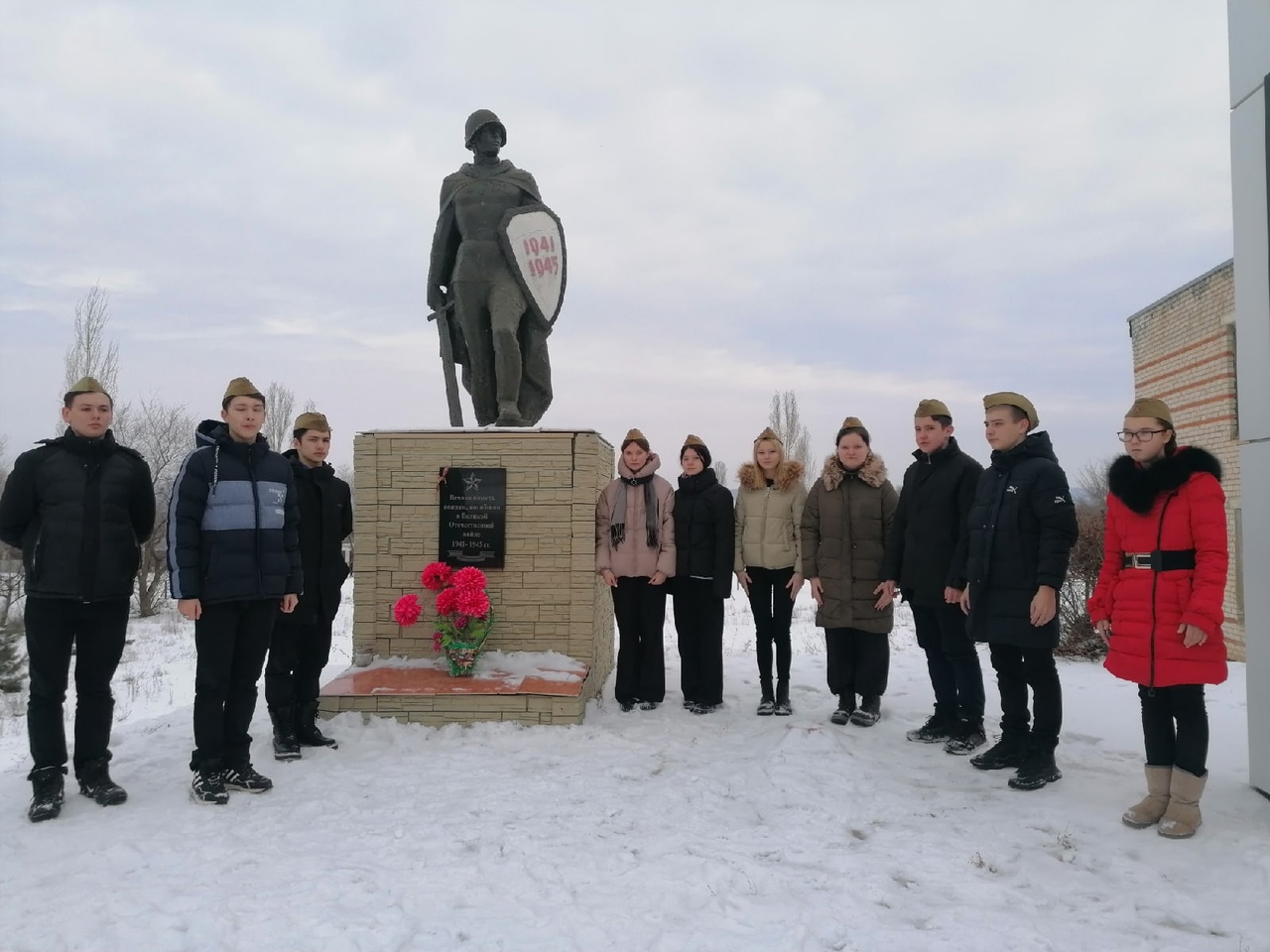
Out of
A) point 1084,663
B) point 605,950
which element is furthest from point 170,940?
point 1084,663

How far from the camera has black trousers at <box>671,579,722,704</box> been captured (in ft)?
16.5

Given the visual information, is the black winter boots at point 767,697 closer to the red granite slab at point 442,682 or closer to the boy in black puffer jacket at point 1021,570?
the red granite slab at point 442,682

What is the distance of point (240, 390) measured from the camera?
353cm

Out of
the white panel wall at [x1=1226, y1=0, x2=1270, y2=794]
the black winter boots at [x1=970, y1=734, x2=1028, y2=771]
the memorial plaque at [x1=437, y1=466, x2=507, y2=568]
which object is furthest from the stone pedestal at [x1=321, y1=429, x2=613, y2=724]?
the white panel wall at [x1=1226, y1=0, x2=1270, y2=794]

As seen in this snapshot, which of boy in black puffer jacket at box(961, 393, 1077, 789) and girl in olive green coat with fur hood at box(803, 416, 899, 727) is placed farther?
girl in olive green coat with fur hood at box(803, 416, 899, 727)

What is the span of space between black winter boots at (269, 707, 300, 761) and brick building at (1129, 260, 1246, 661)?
11.2m

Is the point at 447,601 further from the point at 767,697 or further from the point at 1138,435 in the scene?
the point at 1138,435

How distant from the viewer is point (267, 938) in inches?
90.7

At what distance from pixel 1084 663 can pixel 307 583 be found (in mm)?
6170

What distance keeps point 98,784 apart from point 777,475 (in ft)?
11.9

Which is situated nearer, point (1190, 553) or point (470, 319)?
point (1190, 553)

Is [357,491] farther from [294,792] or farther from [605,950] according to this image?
[605,950]

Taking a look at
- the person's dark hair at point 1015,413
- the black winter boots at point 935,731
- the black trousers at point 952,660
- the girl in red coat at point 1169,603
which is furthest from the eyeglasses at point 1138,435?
the black winter boots at point 935,731

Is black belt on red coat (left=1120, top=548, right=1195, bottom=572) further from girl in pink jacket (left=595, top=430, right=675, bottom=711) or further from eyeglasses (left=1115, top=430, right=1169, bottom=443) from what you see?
girl in pink jacket (left=595, top=430, right=675, bottom=711)
